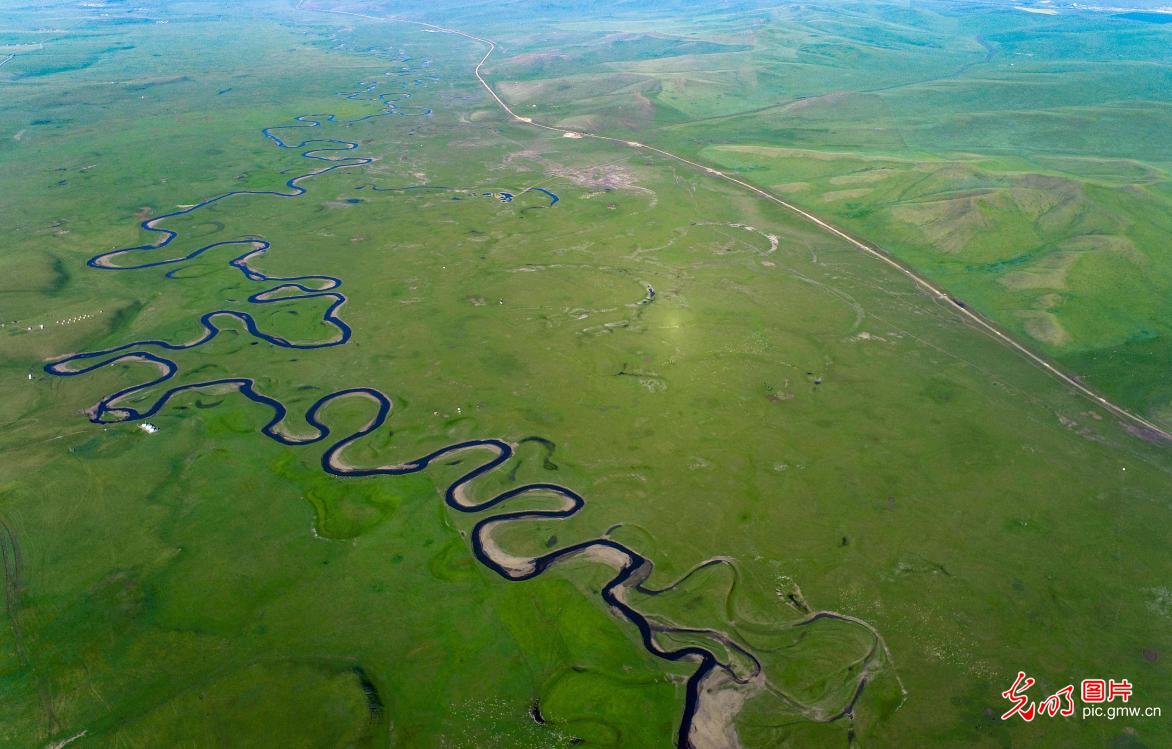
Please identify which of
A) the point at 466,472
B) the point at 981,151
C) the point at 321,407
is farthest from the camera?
the point at 981,151

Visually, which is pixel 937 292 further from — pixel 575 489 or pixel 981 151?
pixel 981 151

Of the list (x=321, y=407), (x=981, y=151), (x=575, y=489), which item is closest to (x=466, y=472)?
(x=575, y=489)

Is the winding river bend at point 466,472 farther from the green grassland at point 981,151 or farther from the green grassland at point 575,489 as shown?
the green grassland at point 981,151

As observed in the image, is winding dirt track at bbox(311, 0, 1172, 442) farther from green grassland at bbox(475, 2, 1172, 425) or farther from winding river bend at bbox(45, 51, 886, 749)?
winding river bend at bbox(45, 51, 886, 749)

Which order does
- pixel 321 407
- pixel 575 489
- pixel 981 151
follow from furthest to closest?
pixel 981 151 < pixel 321 407 < pixel 575 489

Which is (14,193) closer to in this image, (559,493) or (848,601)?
(559,493)
